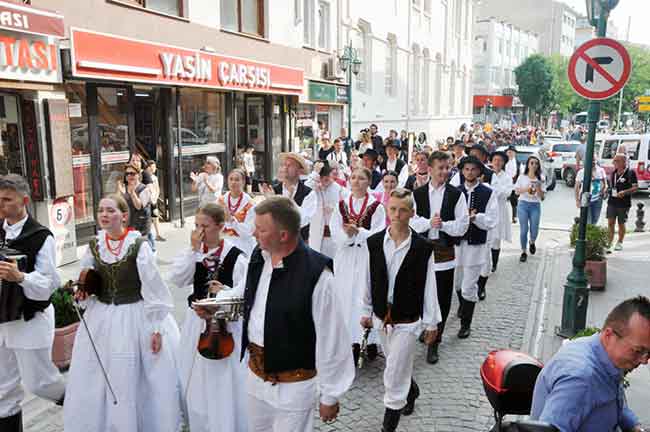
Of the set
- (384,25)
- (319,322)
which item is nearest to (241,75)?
(319,322)

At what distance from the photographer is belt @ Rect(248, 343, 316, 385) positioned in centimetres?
305

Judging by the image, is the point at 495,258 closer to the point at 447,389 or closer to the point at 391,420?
the point at 447,389

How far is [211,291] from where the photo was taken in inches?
157

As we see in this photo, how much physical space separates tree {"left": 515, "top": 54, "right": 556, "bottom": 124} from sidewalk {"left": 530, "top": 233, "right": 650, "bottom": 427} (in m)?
54.9

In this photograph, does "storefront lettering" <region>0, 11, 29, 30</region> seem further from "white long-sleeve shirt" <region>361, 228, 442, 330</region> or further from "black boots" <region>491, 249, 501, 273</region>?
"black boots" <region>491, 249, 501, 273</region>

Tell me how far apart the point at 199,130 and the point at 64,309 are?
9.89 metres

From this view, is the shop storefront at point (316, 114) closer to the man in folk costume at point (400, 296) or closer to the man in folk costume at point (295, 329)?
the man in folk costume at point (400, 296)

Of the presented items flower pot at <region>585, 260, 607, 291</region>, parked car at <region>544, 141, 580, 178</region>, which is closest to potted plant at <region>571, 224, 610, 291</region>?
flower pot at <region>585, 260, 607, 291</region>

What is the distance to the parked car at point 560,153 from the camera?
2494cm

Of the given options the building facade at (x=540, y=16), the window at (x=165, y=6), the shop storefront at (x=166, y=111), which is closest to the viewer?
the shop storefront at (x=166, y=111)

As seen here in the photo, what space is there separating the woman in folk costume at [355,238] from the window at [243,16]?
412 inches

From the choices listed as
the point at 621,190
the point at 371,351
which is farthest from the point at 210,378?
the point at 621,190

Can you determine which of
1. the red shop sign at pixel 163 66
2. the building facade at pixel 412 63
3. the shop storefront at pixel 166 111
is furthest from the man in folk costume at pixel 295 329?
the building facade at pixel 412 63

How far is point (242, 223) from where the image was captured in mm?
6191
